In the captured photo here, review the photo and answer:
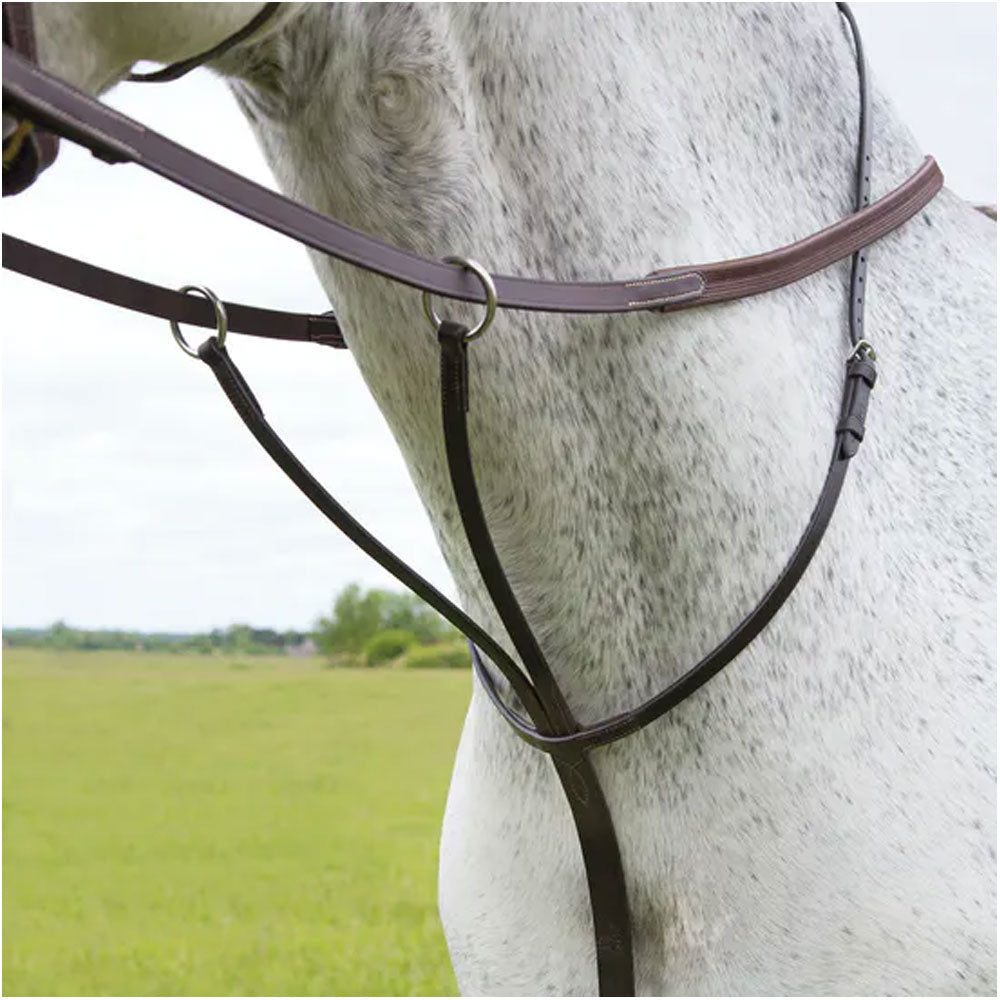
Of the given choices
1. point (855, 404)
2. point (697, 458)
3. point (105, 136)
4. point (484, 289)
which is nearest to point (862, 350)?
point (855, 404)

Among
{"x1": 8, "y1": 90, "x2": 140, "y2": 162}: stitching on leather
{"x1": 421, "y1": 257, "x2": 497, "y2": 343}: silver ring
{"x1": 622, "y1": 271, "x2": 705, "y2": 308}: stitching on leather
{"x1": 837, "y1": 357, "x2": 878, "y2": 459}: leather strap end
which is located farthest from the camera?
{"x1": 837, "y1": 357, "x2": 878, "y2": 459}: leather strap end

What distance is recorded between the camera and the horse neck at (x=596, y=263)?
1.38 metres

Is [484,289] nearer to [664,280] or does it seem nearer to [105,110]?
[664,280]

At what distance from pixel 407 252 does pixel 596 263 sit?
0.27 meters

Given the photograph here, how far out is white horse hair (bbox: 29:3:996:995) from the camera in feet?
4.61

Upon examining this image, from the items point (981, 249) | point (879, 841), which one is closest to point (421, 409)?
point (879, 841)

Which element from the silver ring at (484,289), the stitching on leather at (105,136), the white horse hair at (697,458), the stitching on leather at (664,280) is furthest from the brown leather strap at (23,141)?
the stitching on leather at (664,280)

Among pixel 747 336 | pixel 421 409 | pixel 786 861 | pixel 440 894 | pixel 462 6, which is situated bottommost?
pixel 440 894

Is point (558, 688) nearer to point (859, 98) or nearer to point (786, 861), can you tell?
point (786, 861)

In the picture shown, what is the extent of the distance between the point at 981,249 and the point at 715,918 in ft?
3.50

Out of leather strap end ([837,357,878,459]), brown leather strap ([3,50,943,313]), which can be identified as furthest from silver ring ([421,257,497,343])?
leather strap end ([837,357,878,459])

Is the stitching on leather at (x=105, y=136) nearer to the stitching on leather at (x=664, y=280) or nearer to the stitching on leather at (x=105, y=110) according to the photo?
the stitching on leather at (x=105, y=110)

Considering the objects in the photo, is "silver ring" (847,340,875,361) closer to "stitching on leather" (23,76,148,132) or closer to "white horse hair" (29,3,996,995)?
"white horse hair" (29,3,996,995)

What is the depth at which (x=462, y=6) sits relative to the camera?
4.55 ft
